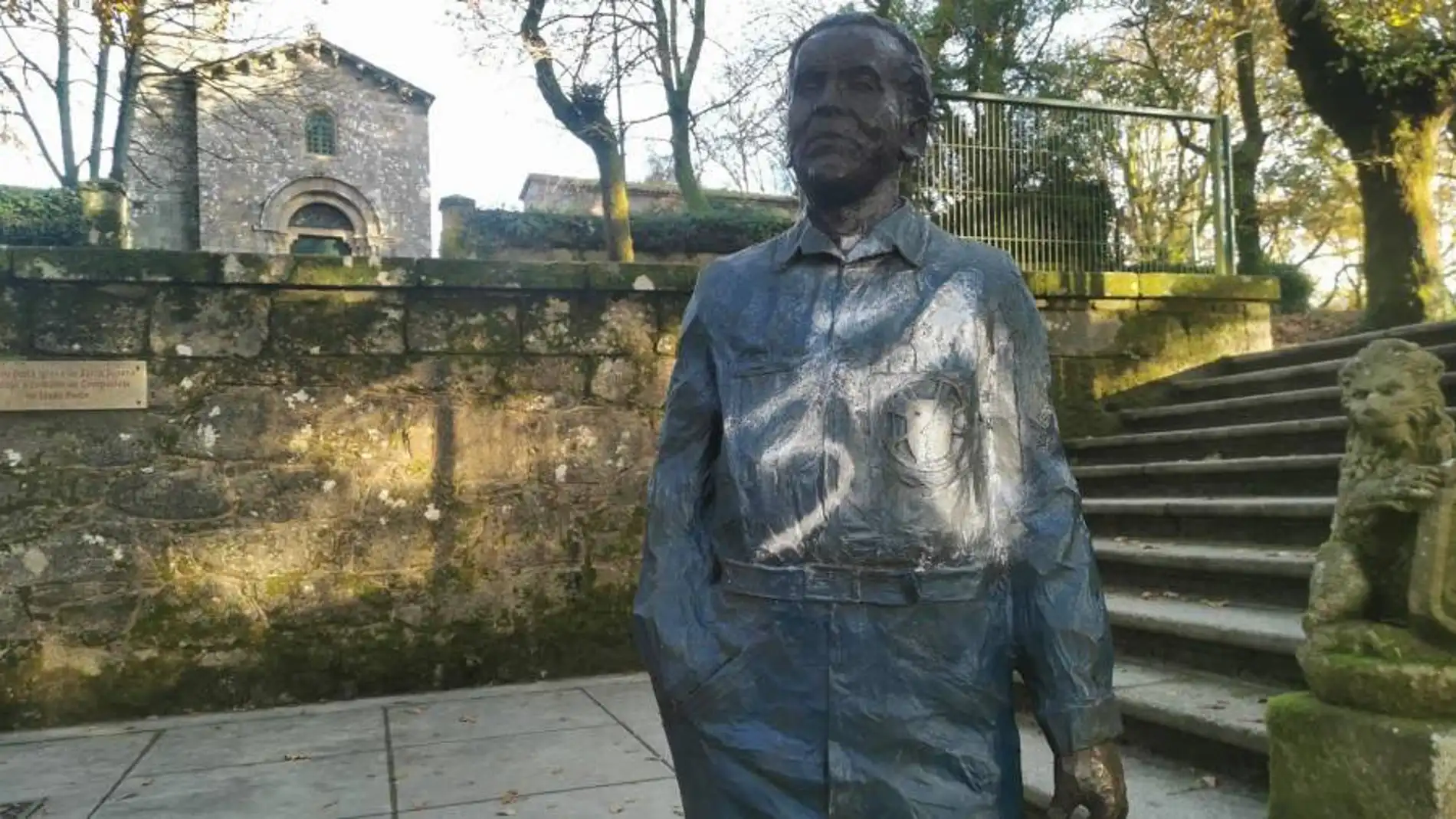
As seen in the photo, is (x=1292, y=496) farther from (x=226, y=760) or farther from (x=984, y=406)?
(x=226, y=760)

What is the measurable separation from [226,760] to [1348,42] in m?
10.7

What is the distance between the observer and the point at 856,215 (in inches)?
55.8

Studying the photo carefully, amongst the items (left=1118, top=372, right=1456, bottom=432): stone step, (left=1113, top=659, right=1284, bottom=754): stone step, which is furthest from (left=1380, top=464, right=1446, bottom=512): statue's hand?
(left=1118, top=372, right=1456, bottom=432): stone step

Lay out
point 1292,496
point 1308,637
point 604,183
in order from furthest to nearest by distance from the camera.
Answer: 1. point 604,183
2. point 1292,496
3. point 1308,637

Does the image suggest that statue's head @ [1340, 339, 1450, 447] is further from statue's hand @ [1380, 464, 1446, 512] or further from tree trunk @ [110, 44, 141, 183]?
tree trunk @ [110, 44, 141, 183]

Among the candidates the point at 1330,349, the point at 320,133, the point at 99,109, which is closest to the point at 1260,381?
the point at 1330,349

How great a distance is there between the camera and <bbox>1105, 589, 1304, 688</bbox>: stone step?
11.8ft

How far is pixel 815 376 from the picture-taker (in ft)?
4.33

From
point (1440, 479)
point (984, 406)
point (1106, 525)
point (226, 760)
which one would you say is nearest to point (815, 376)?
point (984, 406)

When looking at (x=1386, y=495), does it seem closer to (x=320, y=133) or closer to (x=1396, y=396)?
(x=1396, y=396)

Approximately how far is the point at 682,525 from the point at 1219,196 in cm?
724

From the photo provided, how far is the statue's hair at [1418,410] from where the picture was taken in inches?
103

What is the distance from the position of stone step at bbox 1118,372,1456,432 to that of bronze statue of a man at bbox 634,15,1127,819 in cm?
473

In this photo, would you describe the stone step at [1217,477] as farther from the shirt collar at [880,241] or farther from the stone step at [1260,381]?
the shirt collar at [880,241]
